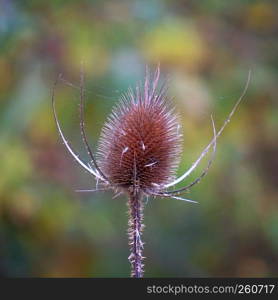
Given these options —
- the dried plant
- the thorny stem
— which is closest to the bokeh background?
the dried plant

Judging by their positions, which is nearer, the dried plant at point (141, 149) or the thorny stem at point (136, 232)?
the thorny stem at point (136, 232)

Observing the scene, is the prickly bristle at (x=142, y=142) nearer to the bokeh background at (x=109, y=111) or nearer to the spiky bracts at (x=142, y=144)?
the spiky bracts at (x=142, y=144)

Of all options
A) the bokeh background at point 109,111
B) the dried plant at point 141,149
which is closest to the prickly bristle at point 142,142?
the dried plant at point 141,149

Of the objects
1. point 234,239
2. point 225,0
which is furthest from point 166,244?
point 225,0

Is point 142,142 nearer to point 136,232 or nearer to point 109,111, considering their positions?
point 136,232

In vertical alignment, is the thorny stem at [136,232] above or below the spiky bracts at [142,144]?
below

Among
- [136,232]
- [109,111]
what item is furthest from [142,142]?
[109,111]

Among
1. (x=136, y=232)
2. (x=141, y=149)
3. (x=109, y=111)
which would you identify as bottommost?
(x=136, y=232)
